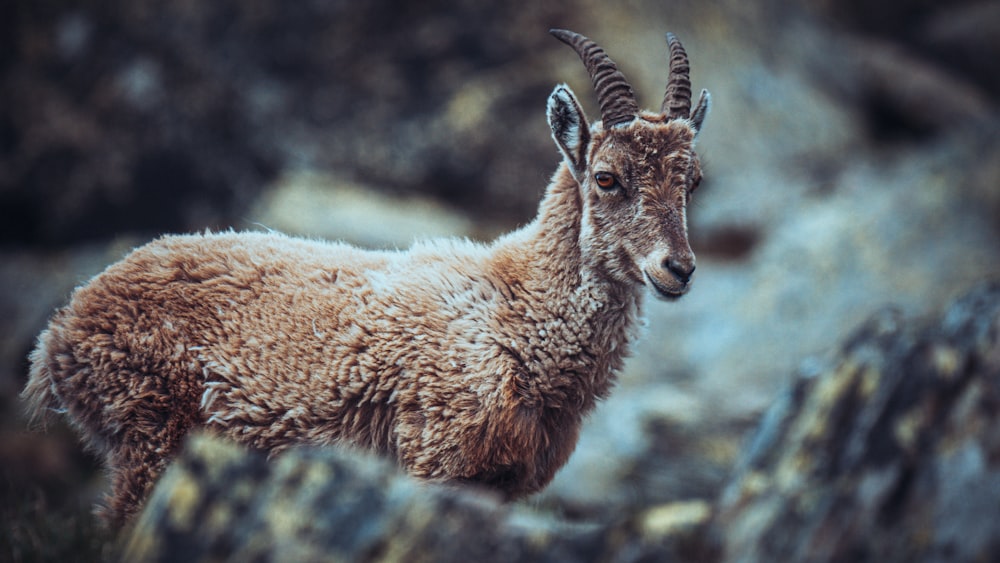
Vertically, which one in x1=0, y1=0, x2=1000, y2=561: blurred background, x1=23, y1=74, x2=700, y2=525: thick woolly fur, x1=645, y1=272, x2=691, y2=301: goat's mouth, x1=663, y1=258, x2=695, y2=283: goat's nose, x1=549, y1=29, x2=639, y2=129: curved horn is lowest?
x1=23, y1=74, x2=700, y2=525: thick woolly fur

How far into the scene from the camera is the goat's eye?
651 cm

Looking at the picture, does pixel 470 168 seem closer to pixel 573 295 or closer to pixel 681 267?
pixel 573 295

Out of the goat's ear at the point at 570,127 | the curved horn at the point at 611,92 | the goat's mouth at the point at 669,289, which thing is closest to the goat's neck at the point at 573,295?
the goat's ear at the point at 570,127

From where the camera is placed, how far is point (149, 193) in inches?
638

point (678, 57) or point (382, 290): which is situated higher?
point (678, 57)

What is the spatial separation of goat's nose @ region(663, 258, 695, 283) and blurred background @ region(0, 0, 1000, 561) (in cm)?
572

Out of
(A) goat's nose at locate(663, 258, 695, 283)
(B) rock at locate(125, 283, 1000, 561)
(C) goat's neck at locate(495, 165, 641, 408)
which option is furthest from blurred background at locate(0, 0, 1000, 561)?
(B) rock at locate(125, 283, 1000, 561)

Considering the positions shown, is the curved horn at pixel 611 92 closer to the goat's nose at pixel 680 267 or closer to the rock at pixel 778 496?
the goat's nose at pixel 680 267

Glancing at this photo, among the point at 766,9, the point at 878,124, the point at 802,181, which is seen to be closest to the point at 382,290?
the point at 802,181

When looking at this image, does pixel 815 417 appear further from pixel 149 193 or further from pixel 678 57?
pixel 149 193

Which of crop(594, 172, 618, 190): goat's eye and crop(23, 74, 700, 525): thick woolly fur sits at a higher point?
crop(594, 172, 618, 190): goat's eye

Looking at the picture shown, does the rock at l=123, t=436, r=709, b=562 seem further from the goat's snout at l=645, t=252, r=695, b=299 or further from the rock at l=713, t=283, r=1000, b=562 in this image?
the goat's snout at l=645, t=252, r=695, b=299

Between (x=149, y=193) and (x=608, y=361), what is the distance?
486 inches

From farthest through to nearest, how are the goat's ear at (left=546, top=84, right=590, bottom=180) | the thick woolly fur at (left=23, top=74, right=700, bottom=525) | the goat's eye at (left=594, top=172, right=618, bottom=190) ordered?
the goat's ear at (left=546, top=84, right=590, bottom=180) < the goat's eye at (left=594, top=172, right=618, bottom=190) < the thick woolly fur at (left=23, top=74, right=700, bottom=525)
